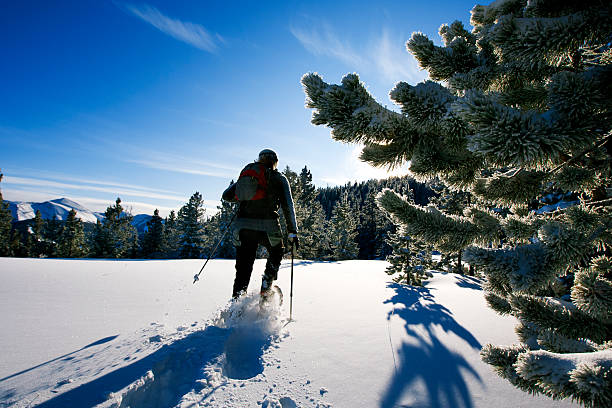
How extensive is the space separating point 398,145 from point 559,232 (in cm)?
85

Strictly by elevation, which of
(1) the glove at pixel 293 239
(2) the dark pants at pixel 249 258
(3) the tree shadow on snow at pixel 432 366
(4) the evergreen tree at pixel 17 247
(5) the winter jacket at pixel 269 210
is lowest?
(4) the evergreen tree at pixel 17 247

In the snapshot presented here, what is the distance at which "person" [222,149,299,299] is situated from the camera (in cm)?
348

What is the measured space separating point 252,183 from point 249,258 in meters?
1.10

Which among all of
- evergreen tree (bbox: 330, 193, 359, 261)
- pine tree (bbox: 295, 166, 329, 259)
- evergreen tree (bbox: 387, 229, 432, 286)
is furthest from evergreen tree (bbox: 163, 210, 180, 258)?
evergreen tree (bbox: 387, 229, 432, 286)

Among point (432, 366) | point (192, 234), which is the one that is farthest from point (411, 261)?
point (192, 234)

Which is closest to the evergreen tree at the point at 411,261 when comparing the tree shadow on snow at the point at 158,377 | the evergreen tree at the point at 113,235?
the tree shadow on snow at the point at 158,377

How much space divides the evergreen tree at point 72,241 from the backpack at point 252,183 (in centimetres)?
4527

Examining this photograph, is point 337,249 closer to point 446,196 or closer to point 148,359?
point 446,196

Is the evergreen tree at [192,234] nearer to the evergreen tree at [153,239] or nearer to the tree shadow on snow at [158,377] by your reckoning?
the evergreen tree at [153,239]

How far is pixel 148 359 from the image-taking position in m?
1.96

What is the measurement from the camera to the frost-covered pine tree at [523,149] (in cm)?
87

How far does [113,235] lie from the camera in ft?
123

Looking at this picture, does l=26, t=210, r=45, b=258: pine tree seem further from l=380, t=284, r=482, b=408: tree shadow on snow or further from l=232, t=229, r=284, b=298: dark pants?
l=380, t=284, r=482, b=408: tree shadow on snow

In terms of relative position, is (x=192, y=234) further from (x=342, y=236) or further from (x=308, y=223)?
(x=342, y=236)
